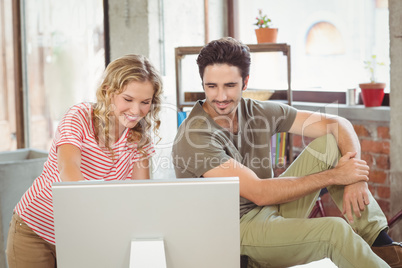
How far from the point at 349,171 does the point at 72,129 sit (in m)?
1.03

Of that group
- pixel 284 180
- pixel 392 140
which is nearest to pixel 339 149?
pixel 284 180

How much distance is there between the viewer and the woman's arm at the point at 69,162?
1618mm

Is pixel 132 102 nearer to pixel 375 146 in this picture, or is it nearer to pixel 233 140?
pixel 233 140

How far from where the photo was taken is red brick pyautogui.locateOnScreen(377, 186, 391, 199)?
9.83 ft

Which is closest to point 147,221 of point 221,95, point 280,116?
point 221,95

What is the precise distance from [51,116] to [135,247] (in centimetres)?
360

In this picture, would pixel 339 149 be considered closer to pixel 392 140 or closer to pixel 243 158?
pixel 243 158

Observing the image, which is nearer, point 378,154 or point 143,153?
point 143,153

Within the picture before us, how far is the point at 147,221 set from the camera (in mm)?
1239

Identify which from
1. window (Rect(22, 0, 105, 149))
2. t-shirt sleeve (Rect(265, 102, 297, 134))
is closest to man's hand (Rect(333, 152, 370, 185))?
t-shirt sleeve (Rect(265, 102, 297, 134))

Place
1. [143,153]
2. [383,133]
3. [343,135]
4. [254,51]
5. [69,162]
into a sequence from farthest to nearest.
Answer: [254,51]
[383,133]
[343,135]
[143,153]
[69,162]

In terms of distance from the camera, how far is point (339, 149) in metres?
2.20

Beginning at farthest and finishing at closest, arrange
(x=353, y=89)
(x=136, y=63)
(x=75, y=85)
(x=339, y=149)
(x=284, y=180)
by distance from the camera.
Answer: (x=75, y=85)
(x=353, y=89)
(x=339, y=149)
(x=284, y=180)
(x=136, y=63)

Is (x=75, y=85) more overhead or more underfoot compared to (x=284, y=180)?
more overhead
